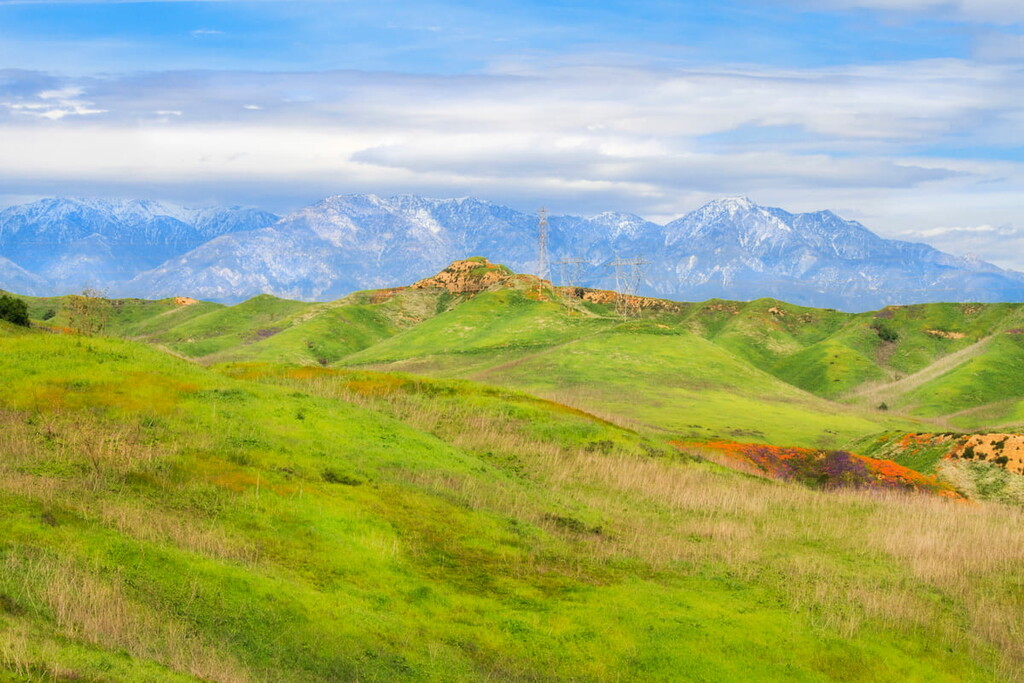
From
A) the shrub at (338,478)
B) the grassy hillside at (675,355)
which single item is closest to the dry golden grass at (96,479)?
the shrub at (338,478)

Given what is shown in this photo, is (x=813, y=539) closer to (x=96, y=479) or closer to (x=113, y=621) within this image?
(x=96, y=479)

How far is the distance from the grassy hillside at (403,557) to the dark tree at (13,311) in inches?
550

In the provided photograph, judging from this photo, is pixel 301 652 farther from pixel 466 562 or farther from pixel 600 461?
pixel 600 461

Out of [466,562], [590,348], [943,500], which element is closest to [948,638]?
[466,562]

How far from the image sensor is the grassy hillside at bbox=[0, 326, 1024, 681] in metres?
19.9

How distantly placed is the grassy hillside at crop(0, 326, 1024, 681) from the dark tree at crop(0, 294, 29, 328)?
1397 cm

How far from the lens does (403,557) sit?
2700cm

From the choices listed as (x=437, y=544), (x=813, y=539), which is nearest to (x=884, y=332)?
(x=813, y=539)

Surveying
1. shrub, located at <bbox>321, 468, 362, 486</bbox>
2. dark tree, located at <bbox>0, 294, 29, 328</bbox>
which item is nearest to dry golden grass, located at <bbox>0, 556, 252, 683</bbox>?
shrub, located at <bbox>321, 468, 362, 486</bbox>

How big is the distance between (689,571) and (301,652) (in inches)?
637

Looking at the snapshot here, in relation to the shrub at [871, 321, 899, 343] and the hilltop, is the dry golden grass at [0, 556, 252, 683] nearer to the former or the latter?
the hilltop

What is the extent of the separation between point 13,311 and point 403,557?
46.2 metres

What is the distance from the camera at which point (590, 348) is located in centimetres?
12638

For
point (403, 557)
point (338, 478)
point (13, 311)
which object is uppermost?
point (13, 311)
